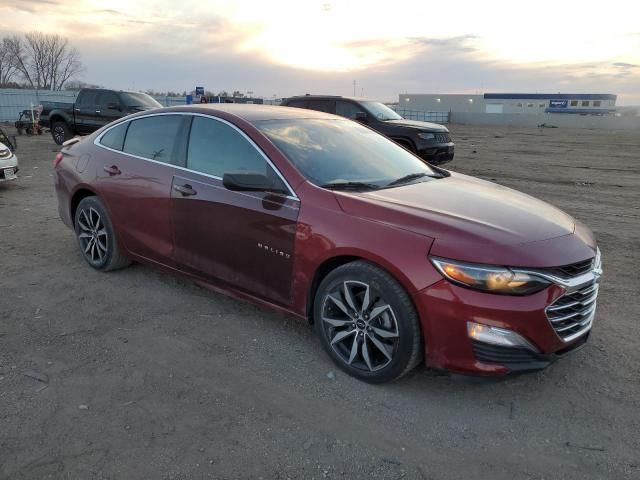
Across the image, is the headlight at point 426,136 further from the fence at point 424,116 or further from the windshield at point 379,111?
the fence at point 424,116

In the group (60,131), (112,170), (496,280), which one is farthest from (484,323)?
(60,131)

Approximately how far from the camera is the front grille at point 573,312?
2881 millimetres

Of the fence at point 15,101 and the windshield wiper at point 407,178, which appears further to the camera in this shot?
the fence at point 15,101

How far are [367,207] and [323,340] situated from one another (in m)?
0.96

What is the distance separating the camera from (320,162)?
376 cm

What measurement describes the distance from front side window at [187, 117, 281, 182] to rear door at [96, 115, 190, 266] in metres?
0.16

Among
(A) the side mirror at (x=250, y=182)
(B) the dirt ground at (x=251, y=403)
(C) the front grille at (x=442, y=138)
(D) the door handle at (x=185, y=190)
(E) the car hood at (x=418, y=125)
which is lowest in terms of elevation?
(B) the dirt ground at (x=251, y=403)

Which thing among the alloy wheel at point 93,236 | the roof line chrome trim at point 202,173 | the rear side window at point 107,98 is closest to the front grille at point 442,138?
the roof line chrome trim at point 202,173

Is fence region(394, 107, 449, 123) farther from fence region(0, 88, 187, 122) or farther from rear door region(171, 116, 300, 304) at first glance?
rear door region(171, 116, 300, 304)

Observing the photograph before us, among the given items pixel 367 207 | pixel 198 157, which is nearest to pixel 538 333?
pixel 367 207

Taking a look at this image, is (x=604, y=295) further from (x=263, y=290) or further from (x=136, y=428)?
(x=136, y=428)

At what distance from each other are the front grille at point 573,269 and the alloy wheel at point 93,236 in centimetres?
392

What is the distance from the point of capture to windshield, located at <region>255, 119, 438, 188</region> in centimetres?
370

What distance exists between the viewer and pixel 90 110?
55.9ft
